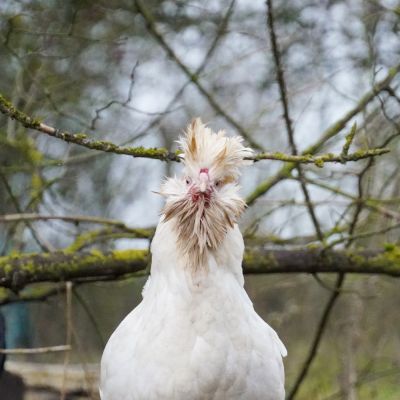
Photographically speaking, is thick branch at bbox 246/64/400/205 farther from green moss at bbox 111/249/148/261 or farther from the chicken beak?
the chicken beak

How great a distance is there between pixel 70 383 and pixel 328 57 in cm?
380

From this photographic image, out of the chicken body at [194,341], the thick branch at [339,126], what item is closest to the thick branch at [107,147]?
the chicken body at [194,341]

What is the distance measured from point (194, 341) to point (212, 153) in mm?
842

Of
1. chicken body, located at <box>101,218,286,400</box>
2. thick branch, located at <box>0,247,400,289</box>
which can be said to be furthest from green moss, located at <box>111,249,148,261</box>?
chicken body, located at <box>101,218,286,400</box>

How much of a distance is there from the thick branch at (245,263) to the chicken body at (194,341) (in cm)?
141

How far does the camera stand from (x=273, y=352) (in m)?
3.61

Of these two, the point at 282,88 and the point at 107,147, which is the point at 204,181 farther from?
the point at 282,88

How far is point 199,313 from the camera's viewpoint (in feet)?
11.5

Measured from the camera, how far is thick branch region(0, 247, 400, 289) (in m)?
4.95

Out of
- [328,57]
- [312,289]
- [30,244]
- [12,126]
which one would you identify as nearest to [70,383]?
[30,244]

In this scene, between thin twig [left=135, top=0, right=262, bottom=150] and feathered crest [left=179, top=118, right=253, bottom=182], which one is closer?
feathered crest [left=179, top=118, right=253, bottom=182]

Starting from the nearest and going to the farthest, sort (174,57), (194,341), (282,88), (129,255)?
(194,341)
(282,88)
(129,255)
(174,57)

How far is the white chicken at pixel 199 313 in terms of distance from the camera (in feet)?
11.1

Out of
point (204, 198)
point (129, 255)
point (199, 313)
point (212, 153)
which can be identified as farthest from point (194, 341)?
point (129, 255)
